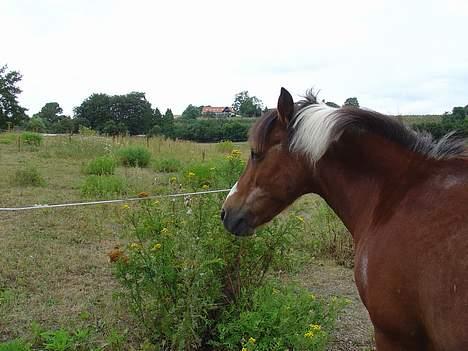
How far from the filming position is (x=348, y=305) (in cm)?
441

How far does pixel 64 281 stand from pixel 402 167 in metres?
3.65

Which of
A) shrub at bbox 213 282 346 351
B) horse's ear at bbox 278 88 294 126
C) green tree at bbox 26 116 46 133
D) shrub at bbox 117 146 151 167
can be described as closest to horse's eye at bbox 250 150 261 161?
horse's ear at bbox 278 88 294 126

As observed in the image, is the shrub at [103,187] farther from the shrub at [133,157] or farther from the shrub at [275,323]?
the shrub at [275,323]

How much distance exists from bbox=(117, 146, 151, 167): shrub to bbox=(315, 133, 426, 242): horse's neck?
34.6ft

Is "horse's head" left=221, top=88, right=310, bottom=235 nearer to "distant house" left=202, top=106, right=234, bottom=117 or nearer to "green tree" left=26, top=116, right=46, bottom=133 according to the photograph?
"distant house" left=202, top=106, right=234, bottom=117

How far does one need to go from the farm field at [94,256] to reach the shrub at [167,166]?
2.07 meters

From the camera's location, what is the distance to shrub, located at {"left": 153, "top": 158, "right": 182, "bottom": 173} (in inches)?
474

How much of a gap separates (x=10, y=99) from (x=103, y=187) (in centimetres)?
3700

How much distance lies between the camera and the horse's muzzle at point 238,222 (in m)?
2.66

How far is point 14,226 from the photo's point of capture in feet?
20.6

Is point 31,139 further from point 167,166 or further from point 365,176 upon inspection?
point 365,176

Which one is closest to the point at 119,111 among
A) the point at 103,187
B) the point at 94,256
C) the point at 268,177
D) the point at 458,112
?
the point at 103,187

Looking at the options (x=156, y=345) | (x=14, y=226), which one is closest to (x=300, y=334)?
(x=156, y=345)

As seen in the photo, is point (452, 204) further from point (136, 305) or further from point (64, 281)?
point (64, 281)
